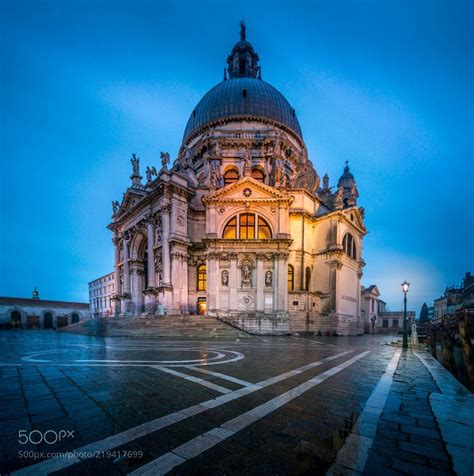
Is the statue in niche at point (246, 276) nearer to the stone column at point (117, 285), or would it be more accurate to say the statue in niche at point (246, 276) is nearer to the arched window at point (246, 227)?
the arched window at point (246, 227)

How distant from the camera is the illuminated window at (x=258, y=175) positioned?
35562 millimetres

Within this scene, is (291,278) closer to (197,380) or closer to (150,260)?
(150,260)

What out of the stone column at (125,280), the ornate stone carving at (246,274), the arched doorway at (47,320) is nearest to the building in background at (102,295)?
the arched doorway at (47,320)

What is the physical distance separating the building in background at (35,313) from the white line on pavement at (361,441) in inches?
2245

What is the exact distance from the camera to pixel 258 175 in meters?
35.9

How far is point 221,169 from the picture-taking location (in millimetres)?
35438

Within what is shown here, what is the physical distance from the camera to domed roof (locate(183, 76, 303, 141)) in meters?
39.0

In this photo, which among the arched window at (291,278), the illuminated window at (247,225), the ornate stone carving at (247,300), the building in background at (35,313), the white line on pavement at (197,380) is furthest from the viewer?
the building in background at (35,313)

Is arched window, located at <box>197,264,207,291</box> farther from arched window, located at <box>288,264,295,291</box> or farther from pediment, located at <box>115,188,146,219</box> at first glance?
pediment, located at <box>115,188,146,219</box>

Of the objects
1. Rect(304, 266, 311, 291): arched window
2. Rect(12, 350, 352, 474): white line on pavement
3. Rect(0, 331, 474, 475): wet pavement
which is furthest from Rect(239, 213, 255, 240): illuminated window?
Rect(12, 350, 352, 474): white line on pavement

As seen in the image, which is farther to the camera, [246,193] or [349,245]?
[349,245]

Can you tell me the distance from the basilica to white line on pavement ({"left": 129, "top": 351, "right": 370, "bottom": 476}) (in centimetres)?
1894

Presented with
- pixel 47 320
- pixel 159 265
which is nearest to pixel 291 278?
pixel 159 265

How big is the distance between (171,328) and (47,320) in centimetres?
4712
